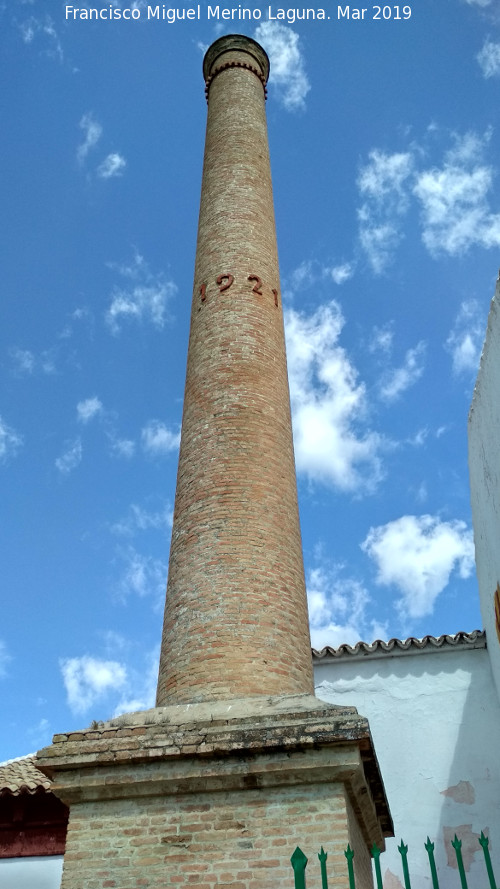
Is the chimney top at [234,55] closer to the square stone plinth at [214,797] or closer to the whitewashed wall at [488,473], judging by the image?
the whitewashed wall at [488,473]

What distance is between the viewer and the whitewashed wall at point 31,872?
25.9ft

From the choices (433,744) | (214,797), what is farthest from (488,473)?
(214,797)

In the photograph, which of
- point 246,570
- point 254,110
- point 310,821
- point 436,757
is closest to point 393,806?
point 436,757

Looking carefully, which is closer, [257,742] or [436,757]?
[257,742]

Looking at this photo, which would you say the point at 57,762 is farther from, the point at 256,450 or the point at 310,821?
the point at 256,450

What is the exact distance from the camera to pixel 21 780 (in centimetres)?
827

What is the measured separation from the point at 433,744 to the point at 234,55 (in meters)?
9.20

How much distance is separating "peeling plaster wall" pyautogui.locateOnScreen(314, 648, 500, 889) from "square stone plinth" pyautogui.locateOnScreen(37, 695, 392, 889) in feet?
15.0

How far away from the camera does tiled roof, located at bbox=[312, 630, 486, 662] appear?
9.38 m

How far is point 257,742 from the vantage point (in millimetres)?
4109

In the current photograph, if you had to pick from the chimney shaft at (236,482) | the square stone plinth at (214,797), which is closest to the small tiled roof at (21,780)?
the chimney shaft at (236,482)

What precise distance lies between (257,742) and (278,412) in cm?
336

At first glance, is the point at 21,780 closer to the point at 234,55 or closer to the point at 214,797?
the point at 214,797

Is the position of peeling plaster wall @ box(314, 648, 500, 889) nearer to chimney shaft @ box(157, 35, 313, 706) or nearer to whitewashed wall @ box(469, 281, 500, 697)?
whitewashed wall @ box(469, 281, 500, 697)
